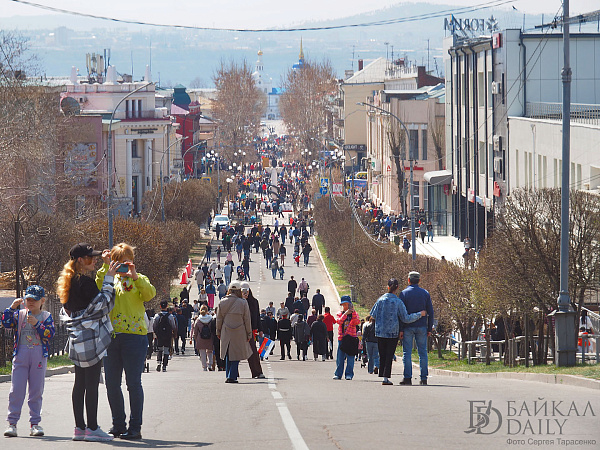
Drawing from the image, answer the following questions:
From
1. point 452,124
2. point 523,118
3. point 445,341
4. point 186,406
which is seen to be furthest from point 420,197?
point 186,406

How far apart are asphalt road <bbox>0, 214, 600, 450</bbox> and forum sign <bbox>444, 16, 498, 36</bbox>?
46.4 metres

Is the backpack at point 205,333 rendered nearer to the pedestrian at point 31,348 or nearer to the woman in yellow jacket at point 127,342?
the pedestrian at point 31,348

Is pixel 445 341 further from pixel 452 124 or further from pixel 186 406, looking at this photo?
pixel 452 124

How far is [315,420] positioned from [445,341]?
19614 mm

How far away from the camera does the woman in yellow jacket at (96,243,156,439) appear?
8.94 metres

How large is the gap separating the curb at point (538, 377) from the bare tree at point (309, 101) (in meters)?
121

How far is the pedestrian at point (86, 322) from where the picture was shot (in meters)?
8.77

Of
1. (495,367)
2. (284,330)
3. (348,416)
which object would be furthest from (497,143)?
(348,416)

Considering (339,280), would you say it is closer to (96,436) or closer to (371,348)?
(371,348)

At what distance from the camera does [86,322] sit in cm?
877

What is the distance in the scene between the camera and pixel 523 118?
43.5 meters

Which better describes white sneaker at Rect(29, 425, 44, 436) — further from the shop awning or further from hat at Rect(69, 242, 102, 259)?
the shop awning

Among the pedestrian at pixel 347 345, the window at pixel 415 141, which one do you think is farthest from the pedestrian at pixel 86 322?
the window at pixel 415 141

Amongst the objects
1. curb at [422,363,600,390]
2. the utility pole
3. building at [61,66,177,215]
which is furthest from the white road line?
building at [61,66,177,215]
